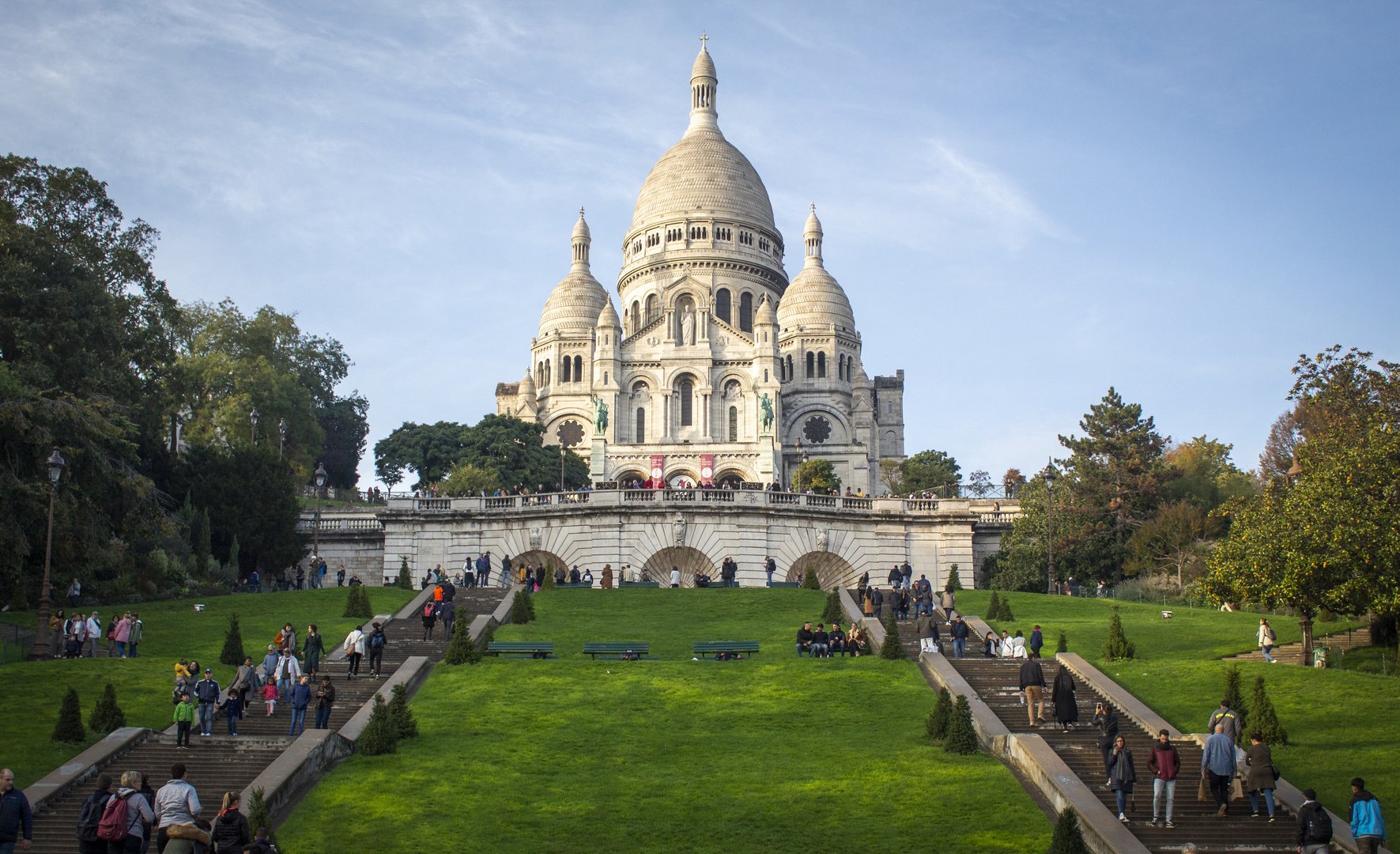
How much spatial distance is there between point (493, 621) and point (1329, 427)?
2474 centimetres

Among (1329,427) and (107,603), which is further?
(1329,427)

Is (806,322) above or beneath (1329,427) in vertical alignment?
above

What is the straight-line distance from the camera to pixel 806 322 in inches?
3757

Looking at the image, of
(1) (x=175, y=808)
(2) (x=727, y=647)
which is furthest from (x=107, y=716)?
(2) (x=727, y=647)

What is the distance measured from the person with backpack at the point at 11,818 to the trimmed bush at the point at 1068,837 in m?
11.3

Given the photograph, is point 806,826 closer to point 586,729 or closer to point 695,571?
point 586,729

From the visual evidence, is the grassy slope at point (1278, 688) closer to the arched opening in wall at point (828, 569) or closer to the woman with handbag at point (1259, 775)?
the woman with handbag at point (1259, 775)

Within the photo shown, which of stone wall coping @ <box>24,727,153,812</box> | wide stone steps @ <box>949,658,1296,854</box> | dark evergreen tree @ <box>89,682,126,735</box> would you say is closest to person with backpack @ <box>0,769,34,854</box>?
stone wall coping @ <box>24,727,153,812</box>

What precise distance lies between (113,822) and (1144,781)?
13370 mm

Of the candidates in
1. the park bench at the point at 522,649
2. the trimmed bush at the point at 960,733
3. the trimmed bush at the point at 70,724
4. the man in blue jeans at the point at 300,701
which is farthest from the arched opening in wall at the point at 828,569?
the trimmed bush at the point at 70,724

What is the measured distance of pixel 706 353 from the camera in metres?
87.8

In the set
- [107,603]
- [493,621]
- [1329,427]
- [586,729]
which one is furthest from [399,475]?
[586,729]

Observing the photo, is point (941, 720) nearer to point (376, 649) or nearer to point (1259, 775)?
point (1259, 775)

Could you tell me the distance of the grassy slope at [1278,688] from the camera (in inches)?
757
